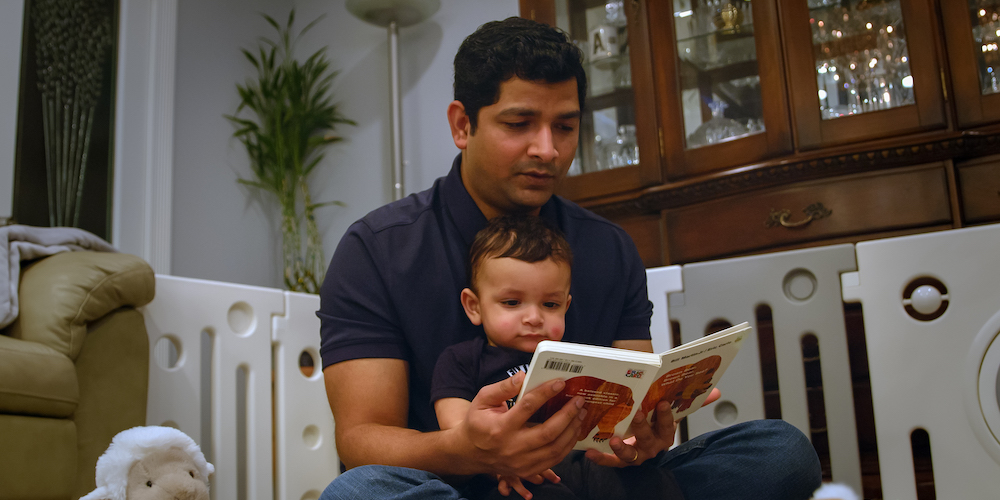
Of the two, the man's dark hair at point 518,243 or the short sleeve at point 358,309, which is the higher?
the man's dark hair at point 518,243

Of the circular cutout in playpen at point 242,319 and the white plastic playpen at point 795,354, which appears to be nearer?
the white plastic playpen at point 795,354

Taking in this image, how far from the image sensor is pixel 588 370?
815mm

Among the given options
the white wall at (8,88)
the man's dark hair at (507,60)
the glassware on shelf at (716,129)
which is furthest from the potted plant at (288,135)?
the man's dark hair at (507,60)

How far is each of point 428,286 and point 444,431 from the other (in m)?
0.28

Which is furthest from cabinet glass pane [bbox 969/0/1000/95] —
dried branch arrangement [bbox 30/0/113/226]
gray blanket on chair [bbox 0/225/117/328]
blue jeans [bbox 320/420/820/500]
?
dried branch arrangement [bbox 30/0/113/226]

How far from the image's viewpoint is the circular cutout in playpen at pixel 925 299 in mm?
1328

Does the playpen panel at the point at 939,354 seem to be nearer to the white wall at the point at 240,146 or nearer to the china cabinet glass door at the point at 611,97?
the china cabinet glass door at the point at 611,97

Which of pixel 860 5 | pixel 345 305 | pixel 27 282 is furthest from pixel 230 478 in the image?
pixel 860 5

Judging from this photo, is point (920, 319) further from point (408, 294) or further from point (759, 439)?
point (408, 294)

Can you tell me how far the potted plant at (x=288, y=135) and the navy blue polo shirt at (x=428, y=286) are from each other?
1.69 metres

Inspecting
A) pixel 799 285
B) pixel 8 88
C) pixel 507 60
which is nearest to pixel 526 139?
pixel 507 60

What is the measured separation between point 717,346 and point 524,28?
23.1 inches

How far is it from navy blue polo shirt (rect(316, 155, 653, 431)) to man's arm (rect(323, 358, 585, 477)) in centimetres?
4

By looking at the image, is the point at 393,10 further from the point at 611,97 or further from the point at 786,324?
the point at 786,324
